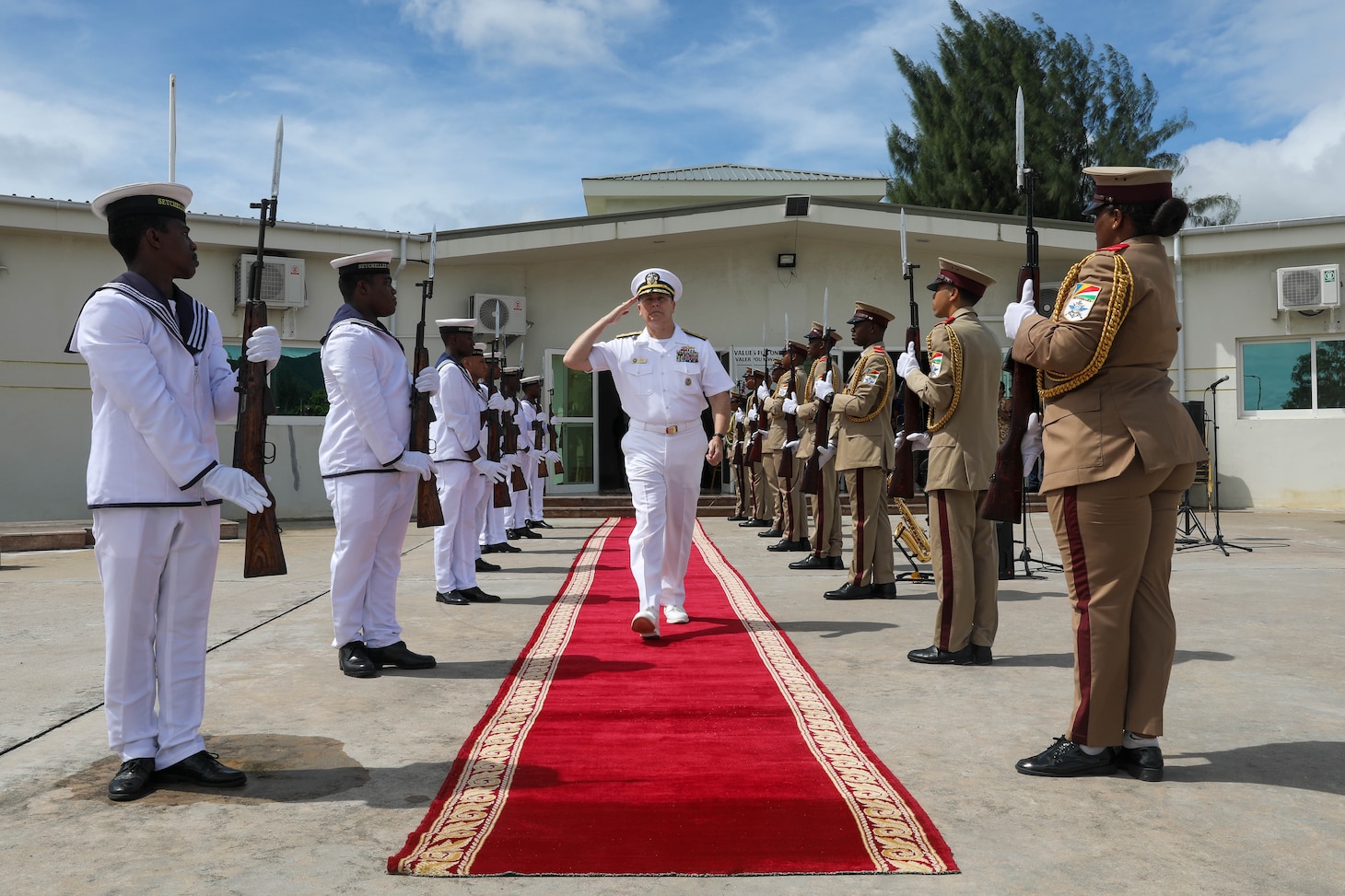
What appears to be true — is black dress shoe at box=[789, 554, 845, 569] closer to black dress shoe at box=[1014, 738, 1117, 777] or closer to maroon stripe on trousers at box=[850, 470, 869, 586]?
maroon stripe on trousers at box=[850, 470, 869, 586]

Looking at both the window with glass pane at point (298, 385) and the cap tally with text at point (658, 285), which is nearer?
the cap tally with text at point (658, 285)

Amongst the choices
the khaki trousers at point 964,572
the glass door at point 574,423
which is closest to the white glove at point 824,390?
the khaki trousers at point 964,572

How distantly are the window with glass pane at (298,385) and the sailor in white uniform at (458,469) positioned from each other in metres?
9.69

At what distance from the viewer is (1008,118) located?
34.5m

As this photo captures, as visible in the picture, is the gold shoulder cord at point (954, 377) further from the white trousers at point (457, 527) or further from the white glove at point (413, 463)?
the white trousers at point (457, 527)

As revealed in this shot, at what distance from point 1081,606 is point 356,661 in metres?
3.38

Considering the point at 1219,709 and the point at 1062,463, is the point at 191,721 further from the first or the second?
the point at 1219,709

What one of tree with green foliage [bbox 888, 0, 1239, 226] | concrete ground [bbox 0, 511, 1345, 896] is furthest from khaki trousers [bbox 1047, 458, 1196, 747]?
tree with green foliage [bbox 888, 0, 1239, 226]

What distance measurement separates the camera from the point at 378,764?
12.2 feet

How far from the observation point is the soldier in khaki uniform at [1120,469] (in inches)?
138

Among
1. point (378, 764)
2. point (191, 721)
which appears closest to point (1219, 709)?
point (378, 764)

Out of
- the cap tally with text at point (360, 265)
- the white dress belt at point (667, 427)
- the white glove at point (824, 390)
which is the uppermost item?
the cap tally with text at point (360, 265)

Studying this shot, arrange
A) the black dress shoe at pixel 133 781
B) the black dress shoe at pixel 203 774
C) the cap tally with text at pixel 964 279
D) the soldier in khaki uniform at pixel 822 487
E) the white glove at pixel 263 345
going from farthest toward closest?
the soldier in khaki uniform at pixel 822 487
the cap tally with text at pixel 964 279
the white glove at pixel 263 345
the black dress shoe at pixel 203 774
the black dress shoe at pixel 133 781

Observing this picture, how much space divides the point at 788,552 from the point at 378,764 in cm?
800
